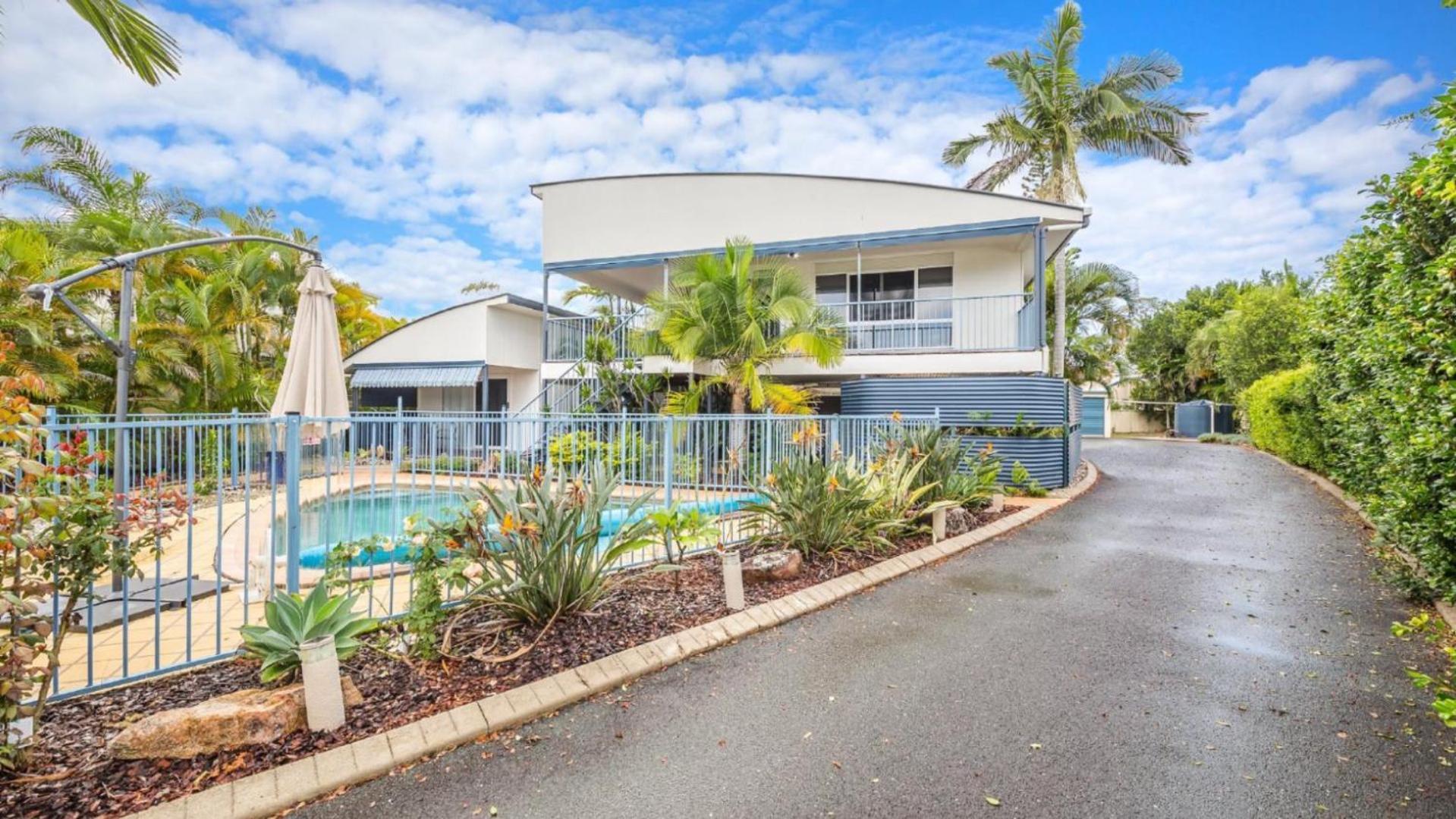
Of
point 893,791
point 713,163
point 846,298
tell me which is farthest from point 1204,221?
point 893,791

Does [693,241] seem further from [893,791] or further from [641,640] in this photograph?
[893,791]

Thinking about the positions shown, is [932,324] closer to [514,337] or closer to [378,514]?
[378,514]

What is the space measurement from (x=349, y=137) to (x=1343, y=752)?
19.1 meters

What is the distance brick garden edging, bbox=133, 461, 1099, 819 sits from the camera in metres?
2.74

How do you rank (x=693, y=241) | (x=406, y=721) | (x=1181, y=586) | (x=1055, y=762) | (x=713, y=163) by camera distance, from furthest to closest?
(x=713, y=163) < (x=693, y=241) < (x=1181, y=586) < (x=406, y=721) < (x=1055, y=762)

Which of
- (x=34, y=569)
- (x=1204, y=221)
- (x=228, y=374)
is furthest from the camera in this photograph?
(x=1204, y=221)

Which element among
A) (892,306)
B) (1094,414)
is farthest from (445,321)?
(1094,414)

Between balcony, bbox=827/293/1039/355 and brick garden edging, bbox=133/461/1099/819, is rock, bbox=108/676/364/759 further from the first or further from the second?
balcony, bbox=827/293/1039/355

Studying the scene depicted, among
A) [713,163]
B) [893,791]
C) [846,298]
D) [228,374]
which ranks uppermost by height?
[713,163]

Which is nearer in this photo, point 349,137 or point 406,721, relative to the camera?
point 406,721

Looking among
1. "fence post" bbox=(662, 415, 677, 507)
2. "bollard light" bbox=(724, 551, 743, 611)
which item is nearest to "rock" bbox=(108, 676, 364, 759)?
"bollard light" bbox=(724, 551, 743, 611)

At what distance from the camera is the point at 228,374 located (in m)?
14.8

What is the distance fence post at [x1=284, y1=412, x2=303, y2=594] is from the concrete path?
2.14m

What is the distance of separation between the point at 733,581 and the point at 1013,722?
2.37 m
